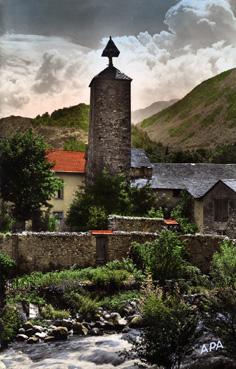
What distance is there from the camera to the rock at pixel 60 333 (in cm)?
1081

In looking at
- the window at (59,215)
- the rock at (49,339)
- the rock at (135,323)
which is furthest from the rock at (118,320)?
the window at (59,215)

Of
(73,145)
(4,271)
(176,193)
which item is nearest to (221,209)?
(176,193)

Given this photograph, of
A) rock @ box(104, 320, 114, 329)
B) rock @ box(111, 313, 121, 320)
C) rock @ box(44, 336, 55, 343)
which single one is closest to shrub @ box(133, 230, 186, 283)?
rock @ box(111, 313, 121, 320)

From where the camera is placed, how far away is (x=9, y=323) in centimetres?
1085

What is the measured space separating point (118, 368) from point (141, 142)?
1175cm

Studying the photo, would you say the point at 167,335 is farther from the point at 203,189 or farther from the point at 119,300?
the point at 203,189

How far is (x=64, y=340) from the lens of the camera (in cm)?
1074

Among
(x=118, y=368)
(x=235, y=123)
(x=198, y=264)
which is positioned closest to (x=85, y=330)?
(x=118, y=368)

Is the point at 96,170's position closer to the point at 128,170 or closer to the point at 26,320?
the point at 128,170

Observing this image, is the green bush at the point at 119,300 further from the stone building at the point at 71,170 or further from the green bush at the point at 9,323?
the stone building at the point at 71,170

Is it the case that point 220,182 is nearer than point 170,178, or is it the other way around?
point 220,182

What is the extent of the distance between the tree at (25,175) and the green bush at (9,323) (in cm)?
540

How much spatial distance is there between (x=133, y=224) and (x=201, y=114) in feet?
11.1

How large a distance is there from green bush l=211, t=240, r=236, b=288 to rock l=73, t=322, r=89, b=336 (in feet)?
7.49
